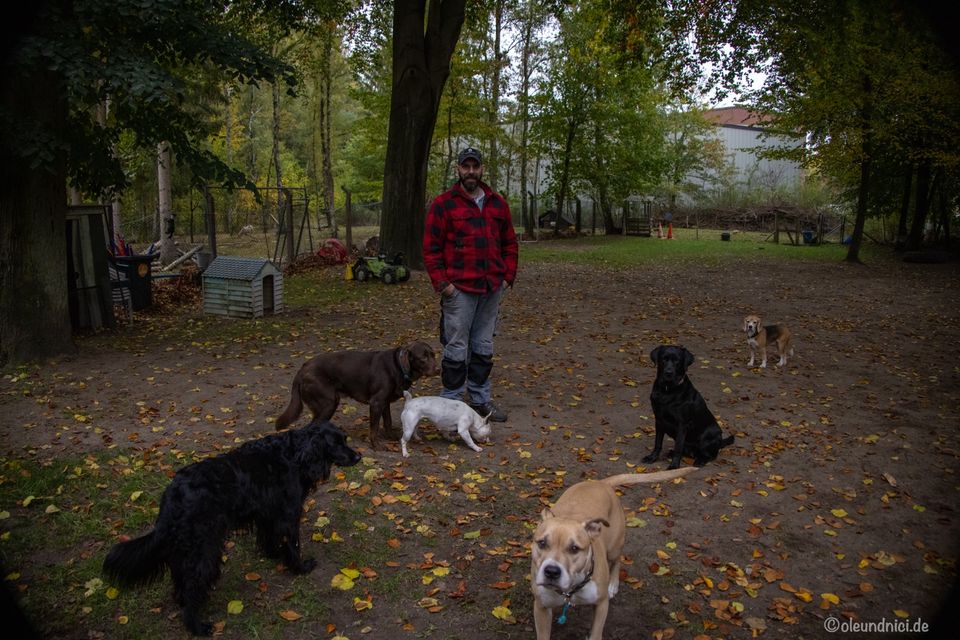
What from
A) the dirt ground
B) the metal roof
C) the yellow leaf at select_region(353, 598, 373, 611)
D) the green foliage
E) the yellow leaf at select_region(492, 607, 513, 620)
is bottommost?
the yellow leaf at select_region(353, 598, 373, 611)

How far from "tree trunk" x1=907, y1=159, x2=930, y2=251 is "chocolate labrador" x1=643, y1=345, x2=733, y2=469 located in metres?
21.4

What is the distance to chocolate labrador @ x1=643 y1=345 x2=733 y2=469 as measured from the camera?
16.9 feet

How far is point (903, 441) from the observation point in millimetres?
5758

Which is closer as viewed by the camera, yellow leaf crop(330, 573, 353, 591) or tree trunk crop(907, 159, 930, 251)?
yellow leaf crop(330, 573, 353, 591)

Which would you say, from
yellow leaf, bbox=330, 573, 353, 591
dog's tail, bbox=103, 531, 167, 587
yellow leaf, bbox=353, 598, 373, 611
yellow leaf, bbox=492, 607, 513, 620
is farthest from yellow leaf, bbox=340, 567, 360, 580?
dog's tail, bbox=103, 531, 167, 587

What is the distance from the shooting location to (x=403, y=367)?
210 inches

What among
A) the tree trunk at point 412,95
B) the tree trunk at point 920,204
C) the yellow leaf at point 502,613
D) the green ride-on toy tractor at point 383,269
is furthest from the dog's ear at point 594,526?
the tree trunk at point 920,204

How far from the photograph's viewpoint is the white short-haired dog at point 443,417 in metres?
5.36

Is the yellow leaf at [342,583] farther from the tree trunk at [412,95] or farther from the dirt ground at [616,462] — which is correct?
the tree trunk at [412,95]

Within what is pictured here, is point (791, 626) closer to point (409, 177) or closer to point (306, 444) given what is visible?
point (306, 444)

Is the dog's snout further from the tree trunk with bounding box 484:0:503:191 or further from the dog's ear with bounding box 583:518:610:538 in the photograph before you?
the tree trunk with bounding box 484:0:503:191

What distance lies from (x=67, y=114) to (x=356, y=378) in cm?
639

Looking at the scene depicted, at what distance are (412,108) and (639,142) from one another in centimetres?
1804

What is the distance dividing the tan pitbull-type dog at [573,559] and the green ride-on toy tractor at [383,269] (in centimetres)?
1226
